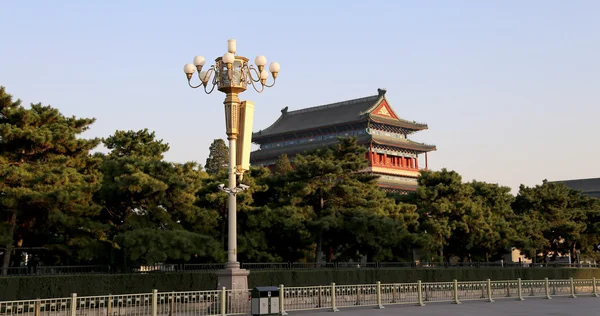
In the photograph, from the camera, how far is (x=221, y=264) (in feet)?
104

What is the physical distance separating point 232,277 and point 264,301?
63.5 inches

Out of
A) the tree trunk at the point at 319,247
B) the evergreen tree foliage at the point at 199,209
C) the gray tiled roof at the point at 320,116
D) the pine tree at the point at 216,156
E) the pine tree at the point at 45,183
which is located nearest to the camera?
the pine tree at the point at 45,183

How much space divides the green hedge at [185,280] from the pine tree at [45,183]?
75.2 inches

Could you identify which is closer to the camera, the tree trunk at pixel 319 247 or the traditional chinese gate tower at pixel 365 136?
the tree trunk at pixel 319 247

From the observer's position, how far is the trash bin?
720 inches

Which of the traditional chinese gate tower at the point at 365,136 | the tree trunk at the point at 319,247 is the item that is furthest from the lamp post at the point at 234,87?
the traditional chinese gate tower at the point at 365,136

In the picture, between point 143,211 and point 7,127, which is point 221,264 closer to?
point 143,211

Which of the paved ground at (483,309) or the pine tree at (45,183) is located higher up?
the pine tree at (45,183)

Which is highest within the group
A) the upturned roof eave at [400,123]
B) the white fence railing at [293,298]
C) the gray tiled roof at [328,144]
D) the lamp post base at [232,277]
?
the upturned roof eave at [400,123]

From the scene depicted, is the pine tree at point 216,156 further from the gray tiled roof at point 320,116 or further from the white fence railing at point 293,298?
the white fence railing at point 293,298

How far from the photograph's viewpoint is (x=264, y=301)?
18.5 meters

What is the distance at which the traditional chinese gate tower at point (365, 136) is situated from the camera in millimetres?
62250

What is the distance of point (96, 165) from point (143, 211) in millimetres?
2930

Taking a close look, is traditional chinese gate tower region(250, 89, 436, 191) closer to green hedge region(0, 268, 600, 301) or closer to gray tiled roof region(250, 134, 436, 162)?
gray tiled roof region(250, 134, 436, 162)
